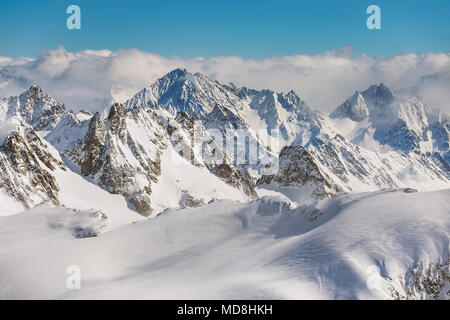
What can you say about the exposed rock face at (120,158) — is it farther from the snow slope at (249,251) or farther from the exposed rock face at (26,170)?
the snow slope at (249,251)

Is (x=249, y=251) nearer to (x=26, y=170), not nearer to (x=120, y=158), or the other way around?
(x=26, y=170)

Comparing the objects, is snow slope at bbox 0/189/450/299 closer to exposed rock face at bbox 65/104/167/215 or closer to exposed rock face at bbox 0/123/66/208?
exposed rock face at bbox 0/123/66/208

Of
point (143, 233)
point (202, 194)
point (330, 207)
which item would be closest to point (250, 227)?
point (330, 207)

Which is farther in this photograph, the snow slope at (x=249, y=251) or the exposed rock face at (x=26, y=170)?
the exposed rock face at (x=26, y=170)

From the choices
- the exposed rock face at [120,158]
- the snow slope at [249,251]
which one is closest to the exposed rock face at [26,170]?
the exposed rock face at [120,158]

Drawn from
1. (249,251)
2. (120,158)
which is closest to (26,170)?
(120,158)

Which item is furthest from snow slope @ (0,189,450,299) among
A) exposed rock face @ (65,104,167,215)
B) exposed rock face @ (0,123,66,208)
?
exposed rock face @ (65,104,167,215)
